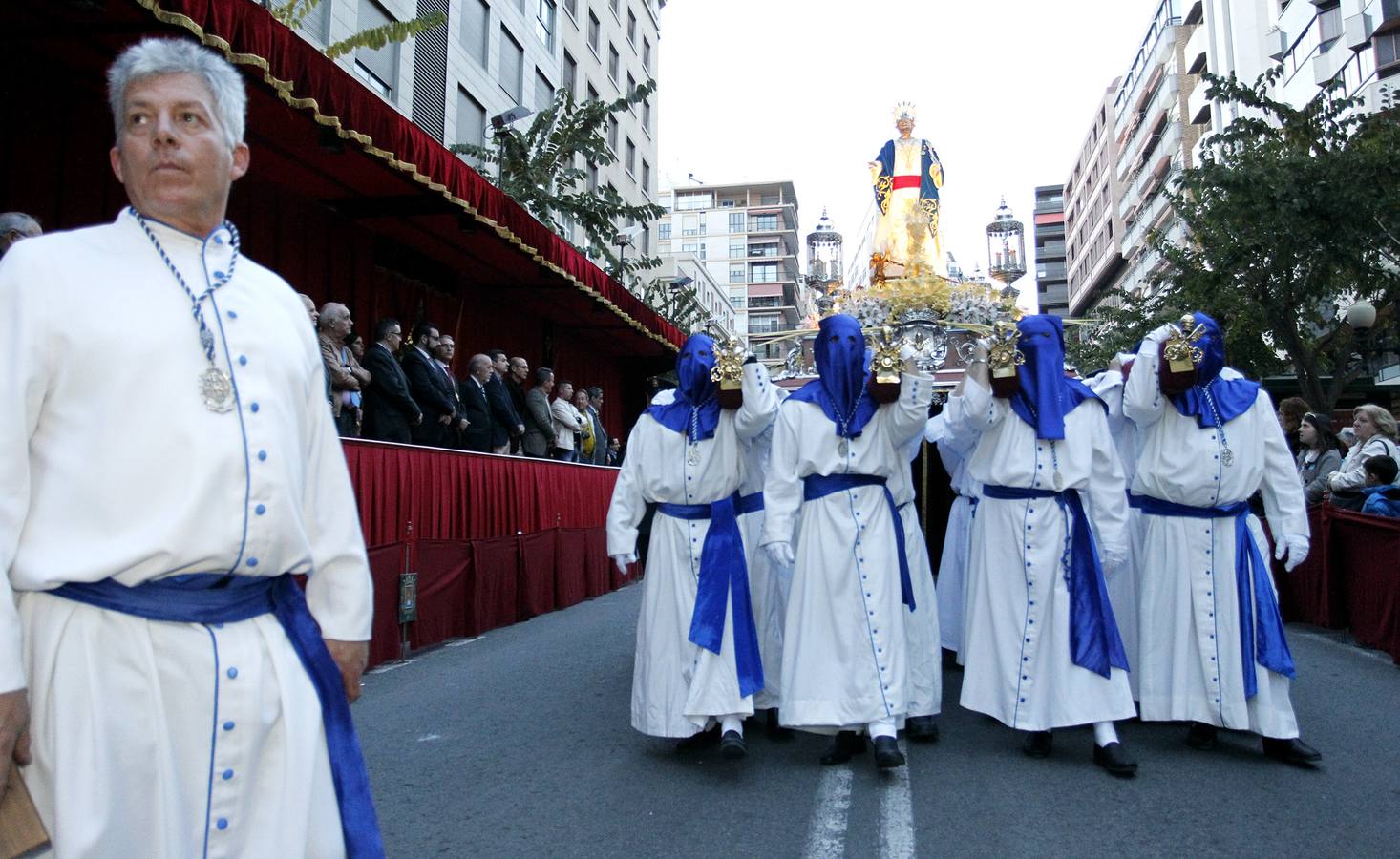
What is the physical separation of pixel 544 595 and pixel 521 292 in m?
6.52

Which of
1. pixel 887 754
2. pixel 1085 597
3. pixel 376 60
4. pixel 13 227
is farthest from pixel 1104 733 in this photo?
pixel 376 60

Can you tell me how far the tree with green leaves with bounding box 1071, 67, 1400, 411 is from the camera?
1404 cm

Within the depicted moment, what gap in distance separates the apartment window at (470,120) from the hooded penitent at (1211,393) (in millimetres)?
19775

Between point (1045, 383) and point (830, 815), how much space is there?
99.2 inches

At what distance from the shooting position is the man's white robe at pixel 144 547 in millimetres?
1823

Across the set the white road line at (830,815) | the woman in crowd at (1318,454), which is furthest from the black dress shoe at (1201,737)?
the woman in crowd at (1318,454)

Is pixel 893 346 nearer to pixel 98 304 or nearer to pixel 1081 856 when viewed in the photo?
pixel 1081 856

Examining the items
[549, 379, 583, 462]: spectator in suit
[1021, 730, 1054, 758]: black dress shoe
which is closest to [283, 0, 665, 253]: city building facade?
[549, 379, 583, 462]: spectator in suit

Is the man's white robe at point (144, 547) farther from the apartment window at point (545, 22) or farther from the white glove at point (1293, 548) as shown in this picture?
the apartment window at point (545, 22)

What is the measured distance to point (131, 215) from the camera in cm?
213

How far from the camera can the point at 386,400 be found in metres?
8.91

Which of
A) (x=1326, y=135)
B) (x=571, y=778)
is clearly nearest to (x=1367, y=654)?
(x=571, y=778)

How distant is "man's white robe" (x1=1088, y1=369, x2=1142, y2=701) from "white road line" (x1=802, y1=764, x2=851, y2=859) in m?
2.15

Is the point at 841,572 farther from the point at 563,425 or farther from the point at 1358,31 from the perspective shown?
the point at 1358,31
